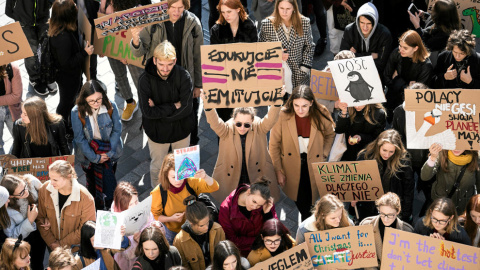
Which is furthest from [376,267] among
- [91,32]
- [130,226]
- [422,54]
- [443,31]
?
[91,32]

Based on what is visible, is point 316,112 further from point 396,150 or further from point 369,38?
point 369,38

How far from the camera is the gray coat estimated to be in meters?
9.16

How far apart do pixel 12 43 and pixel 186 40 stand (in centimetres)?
209

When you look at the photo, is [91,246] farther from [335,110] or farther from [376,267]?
[335,110]

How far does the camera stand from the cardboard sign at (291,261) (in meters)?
6.64

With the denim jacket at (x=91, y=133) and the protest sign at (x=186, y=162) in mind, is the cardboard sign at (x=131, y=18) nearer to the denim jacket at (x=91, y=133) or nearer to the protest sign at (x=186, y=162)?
the denim jacket at (x=91, y=133)

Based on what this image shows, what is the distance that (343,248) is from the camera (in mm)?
6906

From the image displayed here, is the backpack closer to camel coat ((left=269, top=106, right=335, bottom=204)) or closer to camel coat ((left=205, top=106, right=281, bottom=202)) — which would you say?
camel coat ((left=205, top=106, right=281, bottom=202))

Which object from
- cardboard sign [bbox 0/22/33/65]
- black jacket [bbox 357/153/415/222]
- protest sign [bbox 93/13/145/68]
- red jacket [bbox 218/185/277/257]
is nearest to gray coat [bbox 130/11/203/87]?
protest sign [bbox 93/13/145/68]

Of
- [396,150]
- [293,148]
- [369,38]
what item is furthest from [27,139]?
[369,38]

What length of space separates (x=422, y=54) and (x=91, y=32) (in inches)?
167

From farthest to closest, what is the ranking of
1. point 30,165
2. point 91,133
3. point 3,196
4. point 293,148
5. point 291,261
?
point 91,133 < point 293,148 < point 30,165 < point 3,196 < point 291,261

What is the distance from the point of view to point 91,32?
9672 millimetres

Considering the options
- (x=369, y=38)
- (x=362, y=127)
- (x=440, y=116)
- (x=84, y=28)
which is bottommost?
(x=362, y=127)
